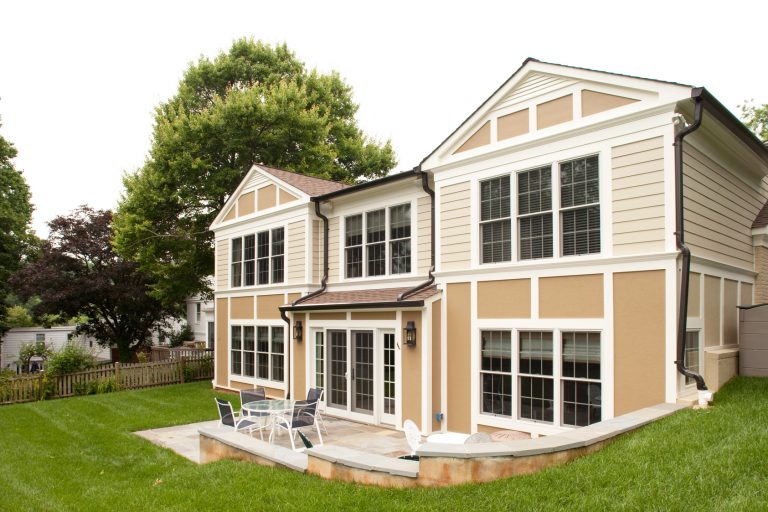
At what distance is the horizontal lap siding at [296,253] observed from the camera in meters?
15.7

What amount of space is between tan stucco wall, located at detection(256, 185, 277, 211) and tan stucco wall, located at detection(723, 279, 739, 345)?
11.8 meters

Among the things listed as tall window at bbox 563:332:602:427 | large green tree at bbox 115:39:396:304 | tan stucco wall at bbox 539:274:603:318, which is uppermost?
large green tree at bbox 115:39:396:304

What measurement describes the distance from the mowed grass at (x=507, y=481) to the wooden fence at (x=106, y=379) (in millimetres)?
8552

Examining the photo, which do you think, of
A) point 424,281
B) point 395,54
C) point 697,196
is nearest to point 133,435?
point 424,281

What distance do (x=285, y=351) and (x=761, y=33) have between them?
1847 cm

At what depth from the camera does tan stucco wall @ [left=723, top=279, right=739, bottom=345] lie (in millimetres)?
10305

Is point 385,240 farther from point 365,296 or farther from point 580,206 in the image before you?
point 580,206

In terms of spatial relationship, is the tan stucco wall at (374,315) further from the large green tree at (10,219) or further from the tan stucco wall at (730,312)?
Result: the large green tree at (10,219)

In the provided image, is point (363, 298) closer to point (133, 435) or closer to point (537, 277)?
point (537, 277)

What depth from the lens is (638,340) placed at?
28.3 feet

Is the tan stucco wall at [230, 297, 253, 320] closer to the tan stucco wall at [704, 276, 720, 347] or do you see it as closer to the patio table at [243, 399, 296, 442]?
the patio table at [243, 399, 296, 442]

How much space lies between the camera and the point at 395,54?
713 inches

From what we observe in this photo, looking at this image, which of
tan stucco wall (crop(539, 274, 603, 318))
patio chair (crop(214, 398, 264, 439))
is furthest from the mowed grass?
tan stucco wall (crop(539, 274, 603, 318))

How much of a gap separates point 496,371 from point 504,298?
1.38 meters
